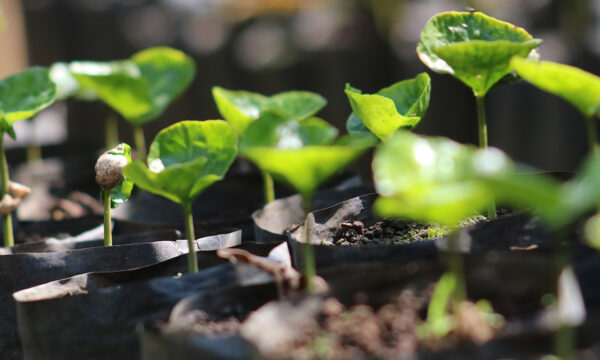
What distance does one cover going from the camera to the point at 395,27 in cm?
328

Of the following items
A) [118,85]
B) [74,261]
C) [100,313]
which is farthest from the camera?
[118,85]

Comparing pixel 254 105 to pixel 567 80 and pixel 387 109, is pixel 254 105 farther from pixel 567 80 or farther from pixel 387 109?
pixel 567 80

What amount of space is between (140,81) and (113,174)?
1.67 feet

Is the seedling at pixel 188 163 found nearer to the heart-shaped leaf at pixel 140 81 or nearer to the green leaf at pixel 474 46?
the green leaf at pixel 474 46

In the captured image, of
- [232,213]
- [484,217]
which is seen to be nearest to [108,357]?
[484,217]

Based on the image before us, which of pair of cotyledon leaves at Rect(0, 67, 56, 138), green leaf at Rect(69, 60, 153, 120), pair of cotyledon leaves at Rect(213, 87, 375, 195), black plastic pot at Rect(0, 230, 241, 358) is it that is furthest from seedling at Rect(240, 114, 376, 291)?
green leaf at Rect(69, 60, 153, 120)

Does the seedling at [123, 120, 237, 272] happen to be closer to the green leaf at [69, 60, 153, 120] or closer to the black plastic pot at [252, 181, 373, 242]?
the black plastic pot at [252, 181, 373, 242]

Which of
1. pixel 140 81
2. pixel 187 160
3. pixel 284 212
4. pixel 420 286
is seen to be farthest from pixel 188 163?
pixel 140 81

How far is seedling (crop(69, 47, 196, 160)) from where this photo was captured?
1251mm

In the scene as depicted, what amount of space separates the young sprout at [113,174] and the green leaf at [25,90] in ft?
0.76

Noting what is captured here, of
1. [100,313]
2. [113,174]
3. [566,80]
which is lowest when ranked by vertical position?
[100,313]

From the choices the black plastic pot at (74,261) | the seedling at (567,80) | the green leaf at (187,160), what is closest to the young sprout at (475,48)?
the seedling at (567,80)

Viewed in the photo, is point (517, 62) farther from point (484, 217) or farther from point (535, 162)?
point (535, 162)

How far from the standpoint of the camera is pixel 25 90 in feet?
3.30
